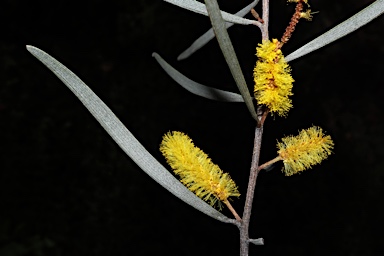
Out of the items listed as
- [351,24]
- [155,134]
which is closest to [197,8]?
[351,24]

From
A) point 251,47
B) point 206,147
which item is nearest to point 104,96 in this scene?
point 206,147

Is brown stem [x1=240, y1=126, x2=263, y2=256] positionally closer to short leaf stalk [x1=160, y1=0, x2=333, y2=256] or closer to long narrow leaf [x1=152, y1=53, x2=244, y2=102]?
short leaf stalk [x1=160, y1=0, x2=333, y2=256]

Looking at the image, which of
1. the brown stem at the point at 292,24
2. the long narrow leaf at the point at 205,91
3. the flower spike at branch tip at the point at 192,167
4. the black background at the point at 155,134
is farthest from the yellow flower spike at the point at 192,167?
the black background at the point at 155,134

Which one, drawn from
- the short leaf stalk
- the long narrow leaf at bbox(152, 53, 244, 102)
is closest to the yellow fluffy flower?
the short leaf stalk

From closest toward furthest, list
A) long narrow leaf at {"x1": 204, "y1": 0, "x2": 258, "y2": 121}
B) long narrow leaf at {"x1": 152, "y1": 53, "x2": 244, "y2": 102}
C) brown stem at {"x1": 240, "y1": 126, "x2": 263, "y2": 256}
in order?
long narrow leaf at {"x1": 204, "y1": 0, "x2": 258, "y2": 121}, brown stem at {"x1": 240, "y1": 126, "x2": 263, "y2": 256}, long narrow leaf at {"x1": 152, "y1": 53, "x2": 244, "y2": 102}

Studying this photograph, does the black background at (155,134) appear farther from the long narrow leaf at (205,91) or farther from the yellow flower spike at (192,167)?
the yellow flower spike at (192,167)

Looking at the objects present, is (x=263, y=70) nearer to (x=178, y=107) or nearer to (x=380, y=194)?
(x=178, y=107)
